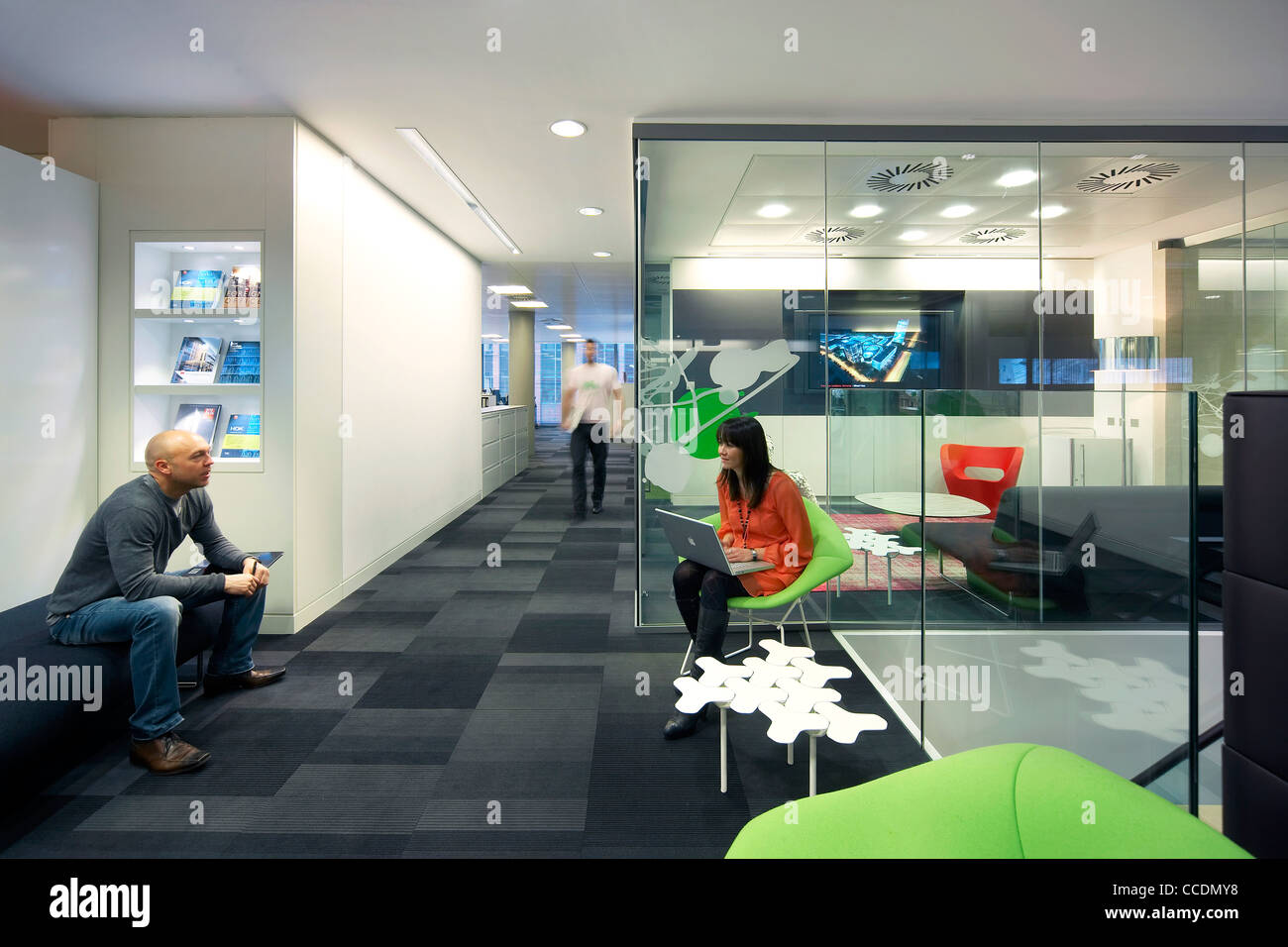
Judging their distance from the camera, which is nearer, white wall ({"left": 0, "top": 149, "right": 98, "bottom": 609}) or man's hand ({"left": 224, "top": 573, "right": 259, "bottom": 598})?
man's hand ({"left": 224, "top": 573, "right": 259, "bottom": 598})

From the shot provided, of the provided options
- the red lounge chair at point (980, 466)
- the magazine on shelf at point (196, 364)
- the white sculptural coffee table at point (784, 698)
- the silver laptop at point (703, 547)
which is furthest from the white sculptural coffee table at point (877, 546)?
the magazine on shelf at point (196, 364)

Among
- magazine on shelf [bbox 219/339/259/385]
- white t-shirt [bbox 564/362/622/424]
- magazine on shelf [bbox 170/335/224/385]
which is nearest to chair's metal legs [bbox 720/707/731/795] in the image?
magazine on shelf [bbox 219/339/259/385]

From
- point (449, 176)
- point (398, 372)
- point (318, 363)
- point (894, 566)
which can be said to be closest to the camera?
point (894, 566)

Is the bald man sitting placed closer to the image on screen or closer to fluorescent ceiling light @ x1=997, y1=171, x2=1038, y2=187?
the image on screen

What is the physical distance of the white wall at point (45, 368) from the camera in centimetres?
353

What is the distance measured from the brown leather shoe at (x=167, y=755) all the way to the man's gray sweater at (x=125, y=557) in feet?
1.79

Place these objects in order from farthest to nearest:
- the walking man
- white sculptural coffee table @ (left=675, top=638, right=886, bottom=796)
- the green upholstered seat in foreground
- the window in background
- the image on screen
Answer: the window in background → the walking man → the image on screen → white sculptural coffee table @ (left=675, top=638, right=886, bottom=796) → the green upholstered seat in foreground

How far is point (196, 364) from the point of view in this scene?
4164mm

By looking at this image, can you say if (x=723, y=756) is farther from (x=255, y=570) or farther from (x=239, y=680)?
(x=239, y=680)

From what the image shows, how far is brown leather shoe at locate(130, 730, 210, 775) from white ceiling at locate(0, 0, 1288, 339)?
2986 mm

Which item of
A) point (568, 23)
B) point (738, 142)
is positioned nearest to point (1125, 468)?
point (568, 23)

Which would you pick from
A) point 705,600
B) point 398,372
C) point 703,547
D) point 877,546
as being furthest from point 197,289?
point 877,546

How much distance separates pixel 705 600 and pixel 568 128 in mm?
3003

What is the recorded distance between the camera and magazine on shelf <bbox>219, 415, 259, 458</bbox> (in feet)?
13.6
